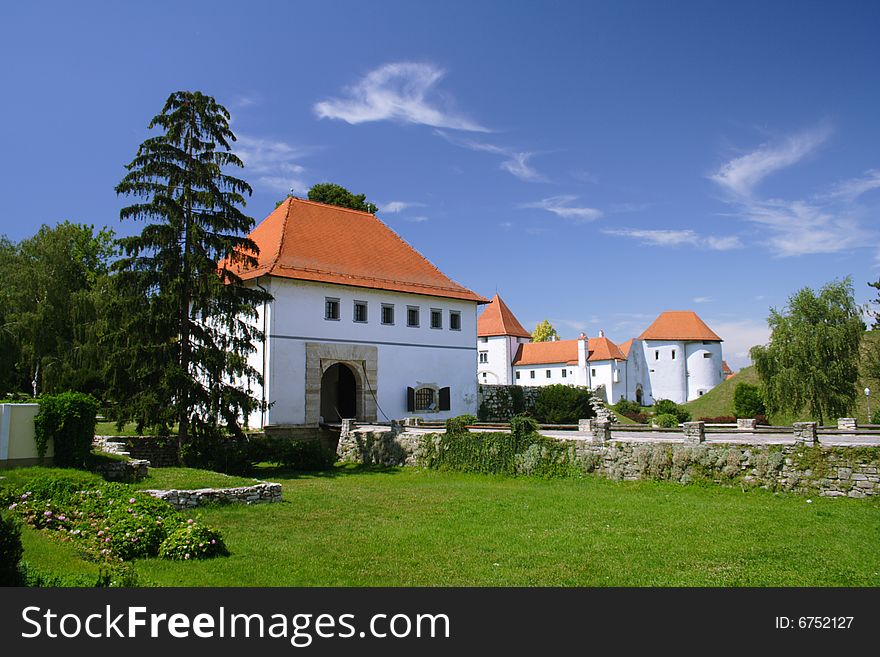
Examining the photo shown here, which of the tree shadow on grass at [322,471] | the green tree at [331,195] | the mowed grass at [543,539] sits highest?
the green tree at [331,195]

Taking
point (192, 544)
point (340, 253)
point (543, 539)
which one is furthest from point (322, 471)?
point (192, 544)

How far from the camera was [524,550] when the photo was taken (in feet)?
32.3

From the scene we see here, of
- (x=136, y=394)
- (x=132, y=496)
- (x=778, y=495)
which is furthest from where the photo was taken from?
(x=136, y=394)

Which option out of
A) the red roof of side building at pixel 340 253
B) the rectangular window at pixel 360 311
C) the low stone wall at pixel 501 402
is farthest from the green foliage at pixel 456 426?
the low stone wall at pixel 501 402

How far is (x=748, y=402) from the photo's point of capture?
142 feet

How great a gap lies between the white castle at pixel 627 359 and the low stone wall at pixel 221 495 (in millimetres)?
51154

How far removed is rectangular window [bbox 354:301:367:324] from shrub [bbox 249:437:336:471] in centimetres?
649

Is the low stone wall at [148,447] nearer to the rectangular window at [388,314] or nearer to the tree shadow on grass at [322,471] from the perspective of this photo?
the tree shadow on grass at [322,471]

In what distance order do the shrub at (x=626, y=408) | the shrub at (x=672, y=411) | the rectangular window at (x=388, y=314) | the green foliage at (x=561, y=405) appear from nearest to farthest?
the rectangular window at (x=388, y=314)
the green foliage at (x=561, y=405)
the shrub at (x=672, y=411)
the shrub at (x=626, y=408)

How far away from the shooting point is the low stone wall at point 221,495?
13.4m

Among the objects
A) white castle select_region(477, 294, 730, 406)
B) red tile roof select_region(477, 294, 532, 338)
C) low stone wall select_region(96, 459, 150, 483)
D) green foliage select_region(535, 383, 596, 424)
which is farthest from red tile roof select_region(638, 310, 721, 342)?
low stone wall select_region(96, 459, 150, 483)
